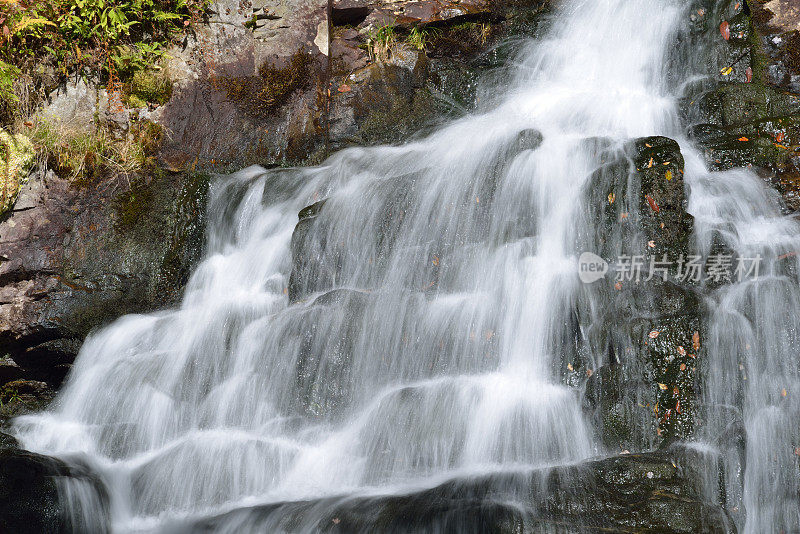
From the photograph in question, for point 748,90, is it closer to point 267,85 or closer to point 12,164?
point 267,85

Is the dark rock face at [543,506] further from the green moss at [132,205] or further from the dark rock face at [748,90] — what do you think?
the green moss at [132,205]

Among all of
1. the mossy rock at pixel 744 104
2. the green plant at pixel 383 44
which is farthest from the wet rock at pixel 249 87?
the mossy rock at pixel 744 104

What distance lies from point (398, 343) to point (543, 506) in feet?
6.24

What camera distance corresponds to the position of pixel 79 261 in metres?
6.65

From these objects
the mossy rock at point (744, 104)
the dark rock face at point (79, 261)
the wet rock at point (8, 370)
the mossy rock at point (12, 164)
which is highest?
the mossy rock at point (744, 104)

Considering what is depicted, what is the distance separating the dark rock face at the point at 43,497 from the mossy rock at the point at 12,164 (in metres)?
3.44

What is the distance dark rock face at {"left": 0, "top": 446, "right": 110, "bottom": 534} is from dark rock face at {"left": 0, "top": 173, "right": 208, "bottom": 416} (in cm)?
218

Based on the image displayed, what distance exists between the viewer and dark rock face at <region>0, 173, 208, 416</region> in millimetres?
6445

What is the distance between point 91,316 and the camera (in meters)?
6.46

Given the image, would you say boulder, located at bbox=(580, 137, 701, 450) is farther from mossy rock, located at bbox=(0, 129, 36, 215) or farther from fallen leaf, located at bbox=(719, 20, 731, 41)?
mossy rock, located at bbox=(0, 129, 36, 215)

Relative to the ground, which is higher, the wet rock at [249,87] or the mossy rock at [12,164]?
the wet rock at [249,87]

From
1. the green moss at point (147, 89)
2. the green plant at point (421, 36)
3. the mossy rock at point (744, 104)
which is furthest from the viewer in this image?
the green plant at point (421, 36)

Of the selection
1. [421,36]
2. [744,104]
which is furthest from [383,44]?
[744,104]

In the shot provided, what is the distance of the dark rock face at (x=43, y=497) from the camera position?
12.9 ft
